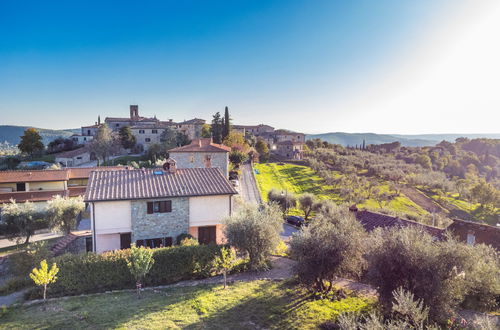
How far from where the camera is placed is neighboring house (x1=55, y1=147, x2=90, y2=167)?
6519 cm

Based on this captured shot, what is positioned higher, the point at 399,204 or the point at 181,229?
the point at 181,229

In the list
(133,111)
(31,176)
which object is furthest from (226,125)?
(31,176)

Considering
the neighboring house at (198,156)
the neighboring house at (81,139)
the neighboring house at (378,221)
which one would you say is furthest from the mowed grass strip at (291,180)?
the neighboring house at (81,139)

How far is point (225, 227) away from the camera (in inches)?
698

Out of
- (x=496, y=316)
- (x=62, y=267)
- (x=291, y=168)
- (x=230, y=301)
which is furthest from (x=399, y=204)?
(x=62, y=267)

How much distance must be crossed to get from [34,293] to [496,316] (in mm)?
23008

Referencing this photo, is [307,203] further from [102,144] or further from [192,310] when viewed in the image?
[102,144]

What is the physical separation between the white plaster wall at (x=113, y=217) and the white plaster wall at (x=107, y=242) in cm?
56

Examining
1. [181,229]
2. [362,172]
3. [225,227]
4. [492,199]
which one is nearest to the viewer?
[225,227]

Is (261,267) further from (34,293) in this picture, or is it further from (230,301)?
(34,293)

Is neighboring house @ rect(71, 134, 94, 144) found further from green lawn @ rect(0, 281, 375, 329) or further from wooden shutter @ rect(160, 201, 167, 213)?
green lawn @ rect(0, 281, 375, 329)

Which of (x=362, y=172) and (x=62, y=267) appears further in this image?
(x=362, y=172)

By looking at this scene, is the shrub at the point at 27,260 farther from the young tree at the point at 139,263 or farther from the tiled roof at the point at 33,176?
the tiled roof at the point at 33,176

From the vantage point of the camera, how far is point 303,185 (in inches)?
2537
